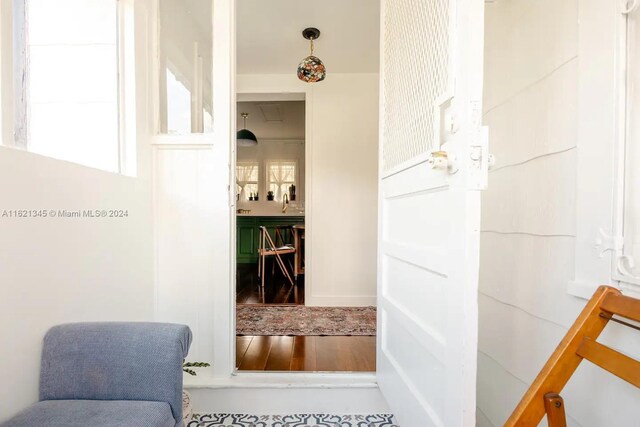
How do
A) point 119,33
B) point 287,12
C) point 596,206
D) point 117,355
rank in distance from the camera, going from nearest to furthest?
point 596,206, point 117,355, point 119,33, point 287,12

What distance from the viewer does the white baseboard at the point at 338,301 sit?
3055 millimetres

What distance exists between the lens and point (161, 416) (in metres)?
0.86

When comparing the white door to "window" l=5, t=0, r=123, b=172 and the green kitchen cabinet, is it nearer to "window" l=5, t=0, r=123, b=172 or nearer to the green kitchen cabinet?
"window" l=5, t=0, r=123, b=172

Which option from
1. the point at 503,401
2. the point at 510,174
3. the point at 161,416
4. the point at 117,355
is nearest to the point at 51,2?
the point at 117,355

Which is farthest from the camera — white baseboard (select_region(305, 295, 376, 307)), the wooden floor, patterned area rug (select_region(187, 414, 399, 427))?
white baseboard (select_region(305, 295, 376, 307))

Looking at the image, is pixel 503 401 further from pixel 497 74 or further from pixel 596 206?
pixel 497 74

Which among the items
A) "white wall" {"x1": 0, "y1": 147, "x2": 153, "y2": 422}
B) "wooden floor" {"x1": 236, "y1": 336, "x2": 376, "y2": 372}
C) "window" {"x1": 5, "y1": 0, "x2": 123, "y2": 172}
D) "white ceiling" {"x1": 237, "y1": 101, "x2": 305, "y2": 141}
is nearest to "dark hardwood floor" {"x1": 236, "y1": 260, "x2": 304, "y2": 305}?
"wooden floor" {"x1": 236, "y1": 336, "x2": 376, "y2": 372}

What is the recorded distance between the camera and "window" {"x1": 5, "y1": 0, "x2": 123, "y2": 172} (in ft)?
3.32

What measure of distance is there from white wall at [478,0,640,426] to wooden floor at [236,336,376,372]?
2.49 feet

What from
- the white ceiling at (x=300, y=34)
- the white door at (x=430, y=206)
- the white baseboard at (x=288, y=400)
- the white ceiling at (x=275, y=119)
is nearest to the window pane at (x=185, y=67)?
the white ceiling at (x=300, y=34)

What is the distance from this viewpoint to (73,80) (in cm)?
121

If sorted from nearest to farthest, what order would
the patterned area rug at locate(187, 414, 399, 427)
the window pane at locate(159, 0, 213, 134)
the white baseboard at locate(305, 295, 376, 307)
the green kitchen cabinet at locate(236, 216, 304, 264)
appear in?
1. the patterned area rug at locate(187, 414, 399, 427)
2. the window pane at locate(159, 0, 213, 134)
3. the white baseboard at locate(305, 295, 376, 307)
4. the green kitchen cabinet at locate(236, 216, 304, 264)

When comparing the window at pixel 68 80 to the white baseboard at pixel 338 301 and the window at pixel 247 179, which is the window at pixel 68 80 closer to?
the white baseboard at pixel 338 301

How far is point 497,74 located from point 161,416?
170cm
